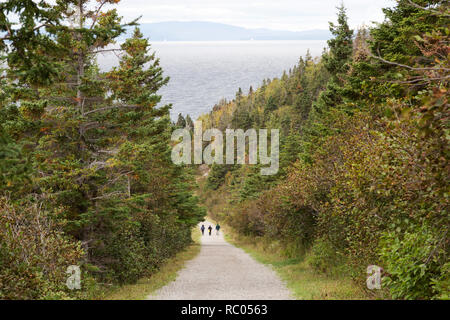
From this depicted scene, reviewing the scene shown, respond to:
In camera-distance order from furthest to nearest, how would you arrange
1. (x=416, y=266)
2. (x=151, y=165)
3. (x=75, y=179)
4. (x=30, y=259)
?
1. (x=151, y=165)
2. (x=75, y=179)
3. (x=30, y=259)
4. (x=416, y=266)

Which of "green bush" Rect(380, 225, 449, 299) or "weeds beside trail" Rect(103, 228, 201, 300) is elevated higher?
"green bush" Rect(380, 225, 449, 299)

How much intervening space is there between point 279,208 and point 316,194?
281 inches

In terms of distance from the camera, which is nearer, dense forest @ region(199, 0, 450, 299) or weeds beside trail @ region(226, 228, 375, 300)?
dense forest @ region(199, 0, 450, 299)

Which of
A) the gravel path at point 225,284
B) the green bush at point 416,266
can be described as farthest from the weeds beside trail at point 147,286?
the green bush at point 416,266

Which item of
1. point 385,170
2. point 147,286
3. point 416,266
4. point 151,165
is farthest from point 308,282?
point 151,165

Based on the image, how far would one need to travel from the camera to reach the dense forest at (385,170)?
20.0 feet

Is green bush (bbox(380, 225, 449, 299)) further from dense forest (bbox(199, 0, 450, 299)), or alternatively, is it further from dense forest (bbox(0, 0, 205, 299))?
dense forest (bbox(0, 0, 205, 299))

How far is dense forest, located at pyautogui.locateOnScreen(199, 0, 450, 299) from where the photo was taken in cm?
610

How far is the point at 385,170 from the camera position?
25.0 feet

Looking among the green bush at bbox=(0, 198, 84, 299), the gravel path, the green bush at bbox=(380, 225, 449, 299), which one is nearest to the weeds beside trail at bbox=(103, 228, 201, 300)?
the gravel path

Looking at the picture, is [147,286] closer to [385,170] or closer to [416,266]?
[416,266]

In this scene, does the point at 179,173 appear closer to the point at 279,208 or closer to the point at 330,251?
the point at 279,208

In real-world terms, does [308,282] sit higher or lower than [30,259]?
lower

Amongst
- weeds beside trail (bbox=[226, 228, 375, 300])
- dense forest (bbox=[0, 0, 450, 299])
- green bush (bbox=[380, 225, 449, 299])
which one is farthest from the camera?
weeds beside trail (bbox=[226, 228, 375, 300])
